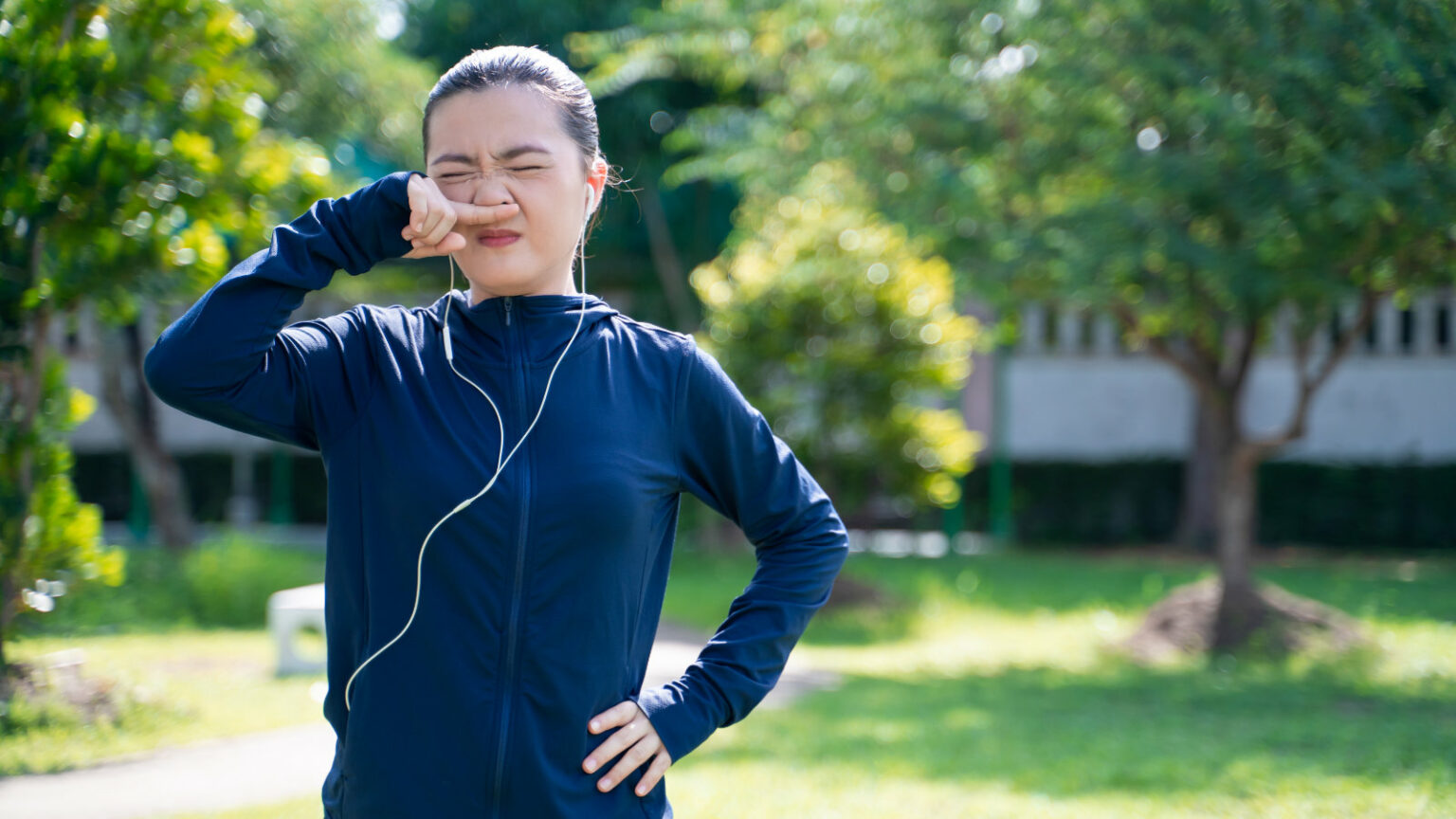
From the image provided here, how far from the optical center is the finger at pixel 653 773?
202 cm

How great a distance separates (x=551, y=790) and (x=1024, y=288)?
8622 mm

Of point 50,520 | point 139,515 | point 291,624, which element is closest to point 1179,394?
point 291,624

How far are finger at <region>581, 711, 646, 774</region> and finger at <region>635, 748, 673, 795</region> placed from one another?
6cm

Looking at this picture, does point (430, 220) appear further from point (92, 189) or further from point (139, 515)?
point (139, 515)

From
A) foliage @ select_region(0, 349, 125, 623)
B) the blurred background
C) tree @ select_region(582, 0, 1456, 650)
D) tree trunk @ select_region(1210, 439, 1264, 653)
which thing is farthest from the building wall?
foliage @ select_region(0, 349, 125, 623)

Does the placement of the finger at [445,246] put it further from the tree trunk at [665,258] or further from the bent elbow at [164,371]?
the tree trunk at [665,258]

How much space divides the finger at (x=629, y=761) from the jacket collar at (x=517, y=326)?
61cm

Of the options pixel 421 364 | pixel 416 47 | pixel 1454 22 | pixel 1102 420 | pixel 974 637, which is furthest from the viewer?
pixel 1102 420

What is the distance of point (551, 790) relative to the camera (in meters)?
1.89

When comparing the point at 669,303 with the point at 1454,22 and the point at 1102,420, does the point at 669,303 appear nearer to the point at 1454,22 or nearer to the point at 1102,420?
the point at 1102,420

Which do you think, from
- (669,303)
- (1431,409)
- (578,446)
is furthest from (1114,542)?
(578,446)

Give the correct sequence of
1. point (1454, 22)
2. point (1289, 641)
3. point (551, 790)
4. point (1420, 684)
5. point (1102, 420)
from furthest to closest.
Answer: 1. point (1102, 420)
2. point (1289, 641)
3. point (1420, 684)
4. point (1454, 22)
5. point (551, 790)

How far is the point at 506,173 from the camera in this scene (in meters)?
2.04

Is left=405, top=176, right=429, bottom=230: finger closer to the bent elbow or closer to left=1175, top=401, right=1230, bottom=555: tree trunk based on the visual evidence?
the bent elbow
